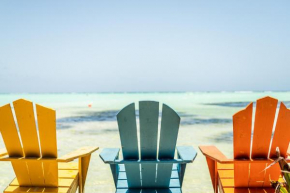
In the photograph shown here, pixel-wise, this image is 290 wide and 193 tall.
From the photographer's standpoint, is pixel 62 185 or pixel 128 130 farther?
pixel 62 185

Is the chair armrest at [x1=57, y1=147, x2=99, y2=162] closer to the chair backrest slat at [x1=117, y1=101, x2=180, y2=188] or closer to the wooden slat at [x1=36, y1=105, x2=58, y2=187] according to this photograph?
the wooden slat at [x1=36, y1=105, x2=58, y2=187]

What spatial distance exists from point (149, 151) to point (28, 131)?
3.42 feet

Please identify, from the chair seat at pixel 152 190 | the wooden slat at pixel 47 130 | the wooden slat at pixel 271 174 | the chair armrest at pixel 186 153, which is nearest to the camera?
the wooden slat at pixel 47 130

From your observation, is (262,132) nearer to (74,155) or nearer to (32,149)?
(74,155)

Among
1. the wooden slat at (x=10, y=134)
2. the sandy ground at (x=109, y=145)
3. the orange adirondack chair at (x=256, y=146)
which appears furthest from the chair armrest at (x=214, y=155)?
the wooden slat at (x=10, y=134)

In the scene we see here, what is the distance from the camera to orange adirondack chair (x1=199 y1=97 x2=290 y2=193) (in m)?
2.15

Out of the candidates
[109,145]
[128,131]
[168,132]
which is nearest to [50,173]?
[128,131]

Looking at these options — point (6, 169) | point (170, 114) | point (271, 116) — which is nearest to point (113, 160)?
point (170, 114)

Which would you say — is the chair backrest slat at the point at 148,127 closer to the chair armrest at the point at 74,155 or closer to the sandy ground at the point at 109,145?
the chair armrest at the point at 74,155

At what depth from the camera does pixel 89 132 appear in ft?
24.1

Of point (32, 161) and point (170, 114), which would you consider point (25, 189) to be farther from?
point (170, 114)

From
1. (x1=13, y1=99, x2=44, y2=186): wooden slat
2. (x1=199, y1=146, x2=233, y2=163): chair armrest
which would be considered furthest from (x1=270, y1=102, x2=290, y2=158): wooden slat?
(x1=13, y1=99, x2=44, y2=186): wooden slat

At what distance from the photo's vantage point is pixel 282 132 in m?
2.25

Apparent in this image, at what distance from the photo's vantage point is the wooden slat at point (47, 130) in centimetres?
210
